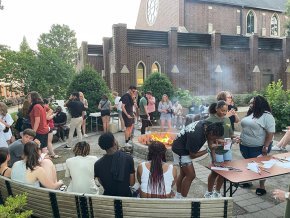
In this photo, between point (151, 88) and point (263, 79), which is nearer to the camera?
point (151, 88)

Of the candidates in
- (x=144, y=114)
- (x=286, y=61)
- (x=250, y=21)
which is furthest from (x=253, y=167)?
(x=250, y=21)

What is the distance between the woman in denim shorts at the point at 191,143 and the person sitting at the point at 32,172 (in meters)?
2.21

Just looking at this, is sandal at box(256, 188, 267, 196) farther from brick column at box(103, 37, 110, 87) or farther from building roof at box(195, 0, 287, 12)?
building roof at box(195, 0, 287, 12)

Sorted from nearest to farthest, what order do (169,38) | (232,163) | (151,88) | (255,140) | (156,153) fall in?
(156,153), (232,163), (255,140), (151,88), (169,38)

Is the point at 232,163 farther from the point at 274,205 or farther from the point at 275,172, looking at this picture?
the point at 274,205

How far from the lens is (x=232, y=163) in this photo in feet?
15.5

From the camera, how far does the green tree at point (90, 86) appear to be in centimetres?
1349

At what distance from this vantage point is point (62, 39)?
5734 cm

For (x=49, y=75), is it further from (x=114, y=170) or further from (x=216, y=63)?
(x=216, y=63)

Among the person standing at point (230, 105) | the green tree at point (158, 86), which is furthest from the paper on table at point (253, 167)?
the green tree at point (158, 86)

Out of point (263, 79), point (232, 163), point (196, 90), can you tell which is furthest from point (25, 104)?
point (263, 79)

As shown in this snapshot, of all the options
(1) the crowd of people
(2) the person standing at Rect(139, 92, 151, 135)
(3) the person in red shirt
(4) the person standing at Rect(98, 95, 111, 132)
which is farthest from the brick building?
(1) the crowd of people

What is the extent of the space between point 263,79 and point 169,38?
12621 millimetres

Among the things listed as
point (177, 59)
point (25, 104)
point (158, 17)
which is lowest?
A: point (25, 104)
